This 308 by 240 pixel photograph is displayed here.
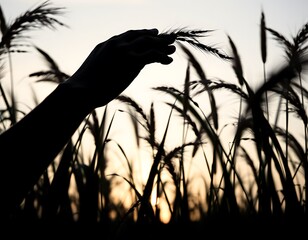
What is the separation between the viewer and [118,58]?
690 mm

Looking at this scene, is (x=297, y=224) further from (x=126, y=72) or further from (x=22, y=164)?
(x=22, y=164)

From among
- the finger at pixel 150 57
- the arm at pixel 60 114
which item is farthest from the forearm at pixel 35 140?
the finger at pixel 150 57

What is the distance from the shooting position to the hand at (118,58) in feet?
2.17

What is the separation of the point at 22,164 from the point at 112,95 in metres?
0.27

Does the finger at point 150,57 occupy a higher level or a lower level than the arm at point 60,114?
higher

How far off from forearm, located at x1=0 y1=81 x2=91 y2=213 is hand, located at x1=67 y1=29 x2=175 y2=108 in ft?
0.23

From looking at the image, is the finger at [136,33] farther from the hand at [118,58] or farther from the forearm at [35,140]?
the forearm at [35,140]

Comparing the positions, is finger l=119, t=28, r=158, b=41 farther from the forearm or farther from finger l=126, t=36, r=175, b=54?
the forearm

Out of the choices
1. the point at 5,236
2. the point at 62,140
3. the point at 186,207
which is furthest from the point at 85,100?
the point at 186,207

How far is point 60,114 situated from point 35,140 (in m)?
0.05

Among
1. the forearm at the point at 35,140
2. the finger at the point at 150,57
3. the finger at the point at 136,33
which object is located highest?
the finger at the point at 136,33

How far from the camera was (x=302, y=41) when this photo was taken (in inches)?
90.7

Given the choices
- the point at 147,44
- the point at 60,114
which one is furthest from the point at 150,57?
the point at 60,114

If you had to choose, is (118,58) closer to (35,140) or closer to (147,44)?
(147,44)
